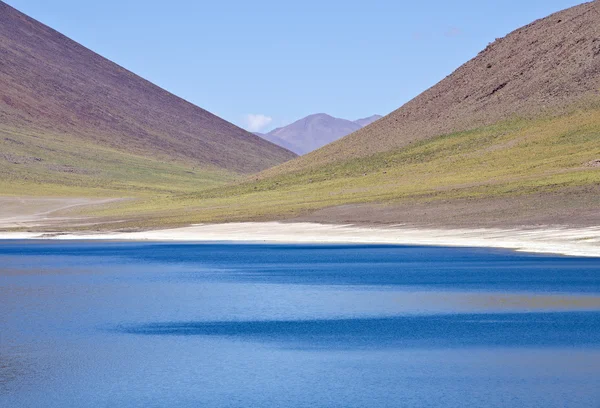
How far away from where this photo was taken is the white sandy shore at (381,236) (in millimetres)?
58594

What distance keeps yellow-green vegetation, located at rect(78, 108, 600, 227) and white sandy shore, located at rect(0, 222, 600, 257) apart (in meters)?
7.50

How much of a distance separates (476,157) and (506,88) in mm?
17653

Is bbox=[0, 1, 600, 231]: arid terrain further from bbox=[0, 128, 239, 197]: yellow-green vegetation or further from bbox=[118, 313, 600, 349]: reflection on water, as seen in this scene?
bbox=[118, 313, 600, 349]: reflection on water

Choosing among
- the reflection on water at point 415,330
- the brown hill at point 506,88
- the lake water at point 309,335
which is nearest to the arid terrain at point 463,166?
the brown hill at point 506,88

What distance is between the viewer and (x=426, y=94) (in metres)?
139

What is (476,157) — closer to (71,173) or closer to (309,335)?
(309,335)

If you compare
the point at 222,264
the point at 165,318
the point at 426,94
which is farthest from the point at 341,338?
the point at 426,94

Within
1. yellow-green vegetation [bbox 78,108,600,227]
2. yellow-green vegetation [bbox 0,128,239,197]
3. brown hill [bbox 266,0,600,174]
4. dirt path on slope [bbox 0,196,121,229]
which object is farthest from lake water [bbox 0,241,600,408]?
yellow-green vegetation [bbox 0,128,239,197]

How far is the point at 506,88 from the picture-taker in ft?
412

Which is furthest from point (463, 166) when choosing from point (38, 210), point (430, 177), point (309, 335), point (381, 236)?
point (309, 335)

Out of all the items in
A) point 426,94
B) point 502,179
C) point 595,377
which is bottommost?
point 595,377

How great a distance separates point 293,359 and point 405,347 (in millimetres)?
3359

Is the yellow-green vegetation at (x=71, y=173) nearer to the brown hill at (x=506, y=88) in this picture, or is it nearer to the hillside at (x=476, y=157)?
the hillside at (x=476, y=157)

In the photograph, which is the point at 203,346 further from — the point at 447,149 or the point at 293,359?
the point at 447,149
